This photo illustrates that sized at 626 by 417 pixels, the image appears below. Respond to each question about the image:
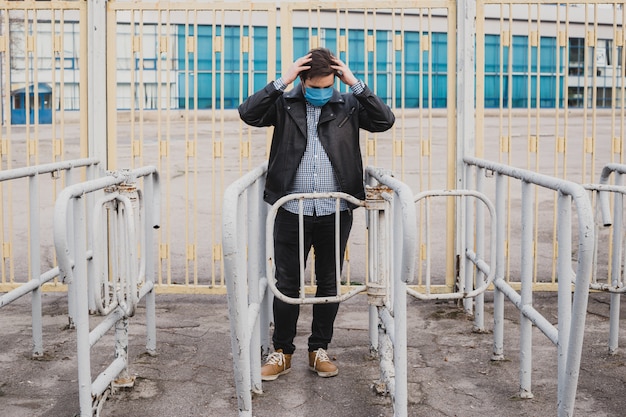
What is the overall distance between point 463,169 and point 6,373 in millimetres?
3862

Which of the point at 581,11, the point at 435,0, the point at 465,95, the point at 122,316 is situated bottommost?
the point at 122,316

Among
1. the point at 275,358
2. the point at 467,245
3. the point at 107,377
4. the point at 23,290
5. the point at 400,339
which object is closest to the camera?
the point at 400,339

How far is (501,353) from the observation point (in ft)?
19.5

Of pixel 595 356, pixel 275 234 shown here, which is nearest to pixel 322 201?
pixel 275 234

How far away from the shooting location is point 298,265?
17.9ft

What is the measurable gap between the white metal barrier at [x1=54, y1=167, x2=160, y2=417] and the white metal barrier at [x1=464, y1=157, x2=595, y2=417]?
2273 mm

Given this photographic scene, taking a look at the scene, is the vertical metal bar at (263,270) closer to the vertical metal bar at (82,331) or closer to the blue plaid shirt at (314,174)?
the blue plaid shirt at (314,174)

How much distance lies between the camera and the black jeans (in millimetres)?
5363

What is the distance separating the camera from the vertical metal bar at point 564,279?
4527mm

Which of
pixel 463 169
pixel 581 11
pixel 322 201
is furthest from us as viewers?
pixel 581 11

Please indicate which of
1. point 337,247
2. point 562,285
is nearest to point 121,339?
point 337,247

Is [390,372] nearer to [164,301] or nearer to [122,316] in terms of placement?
[122,316]

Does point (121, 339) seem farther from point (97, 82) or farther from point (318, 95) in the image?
point (97, 82)

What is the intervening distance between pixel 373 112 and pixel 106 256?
5.87 ft
